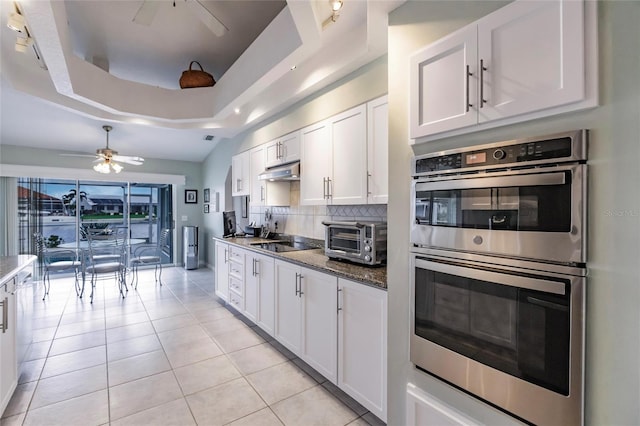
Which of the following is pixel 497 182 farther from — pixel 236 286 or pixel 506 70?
pixel 236 286

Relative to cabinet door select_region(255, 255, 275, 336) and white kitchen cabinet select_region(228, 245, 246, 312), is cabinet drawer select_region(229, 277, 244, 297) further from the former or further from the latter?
cabinet door select_region(255, 255, 275, 336)

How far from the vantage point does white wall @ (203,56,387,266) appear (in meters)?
2.41

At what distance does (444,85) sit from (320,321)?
1.82 metres

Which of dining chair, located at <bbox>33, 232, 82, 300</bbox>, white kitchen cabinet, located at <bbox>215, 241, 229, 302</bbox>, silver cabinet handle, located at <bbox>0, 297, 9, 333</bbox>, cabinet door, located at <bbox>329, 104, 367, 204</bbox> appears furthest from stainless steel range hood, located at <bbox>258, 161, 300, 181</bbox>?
dining chair, located at <bbox>33, 232, 82, 300</bbox>

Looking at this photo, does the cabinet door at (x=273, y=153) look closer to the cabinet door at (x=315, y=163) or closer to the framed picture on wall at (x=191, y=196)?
the cabinet door at (x=315, y=163)

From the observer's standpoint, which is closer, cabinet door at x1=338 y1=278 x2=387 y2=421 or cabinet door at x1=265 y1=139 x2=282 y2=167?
cabinet door at x1=338 y1=278 x2=387 y2=421

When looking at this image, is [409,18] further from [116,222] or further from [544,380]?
[116,222]

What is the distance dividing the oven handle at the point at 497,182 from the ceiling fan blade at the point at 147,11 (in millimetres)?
2112

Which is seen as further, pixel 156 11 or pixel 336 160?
pixel 336 160

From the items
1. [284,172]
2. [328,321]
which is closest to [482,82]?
[328,321]

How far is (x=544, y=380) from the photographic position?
108 cm

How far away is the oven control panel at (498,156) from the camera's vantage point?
1.04 m

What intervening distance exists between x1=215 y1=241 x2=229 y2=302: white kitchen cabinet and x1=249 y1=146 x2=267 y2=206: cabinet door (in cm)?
76

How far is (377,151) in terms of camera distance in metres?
2.32
